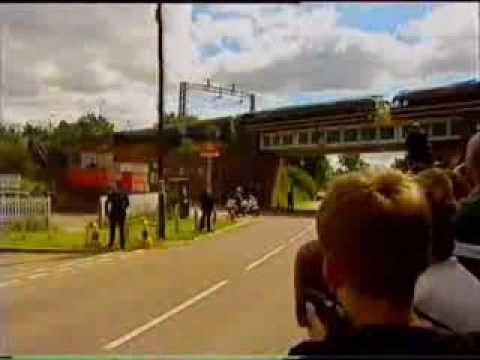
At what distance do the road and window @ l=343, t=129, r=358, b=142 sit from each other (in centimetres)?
132

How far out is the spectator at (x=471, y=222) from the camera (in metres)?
2.40

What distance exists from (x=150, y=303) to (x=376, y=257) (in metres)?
8.41

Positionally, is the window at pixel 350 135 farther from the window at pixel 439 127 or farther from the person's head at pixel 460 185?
the person's head at pixel 460 185

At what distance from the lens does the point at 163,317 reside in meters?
8.49

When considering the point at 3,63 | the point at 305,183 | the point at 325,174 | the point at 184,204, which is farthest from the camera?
the point at 184,204

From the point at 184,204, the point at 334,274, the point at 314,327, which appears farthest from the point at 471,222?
the point at 184,204

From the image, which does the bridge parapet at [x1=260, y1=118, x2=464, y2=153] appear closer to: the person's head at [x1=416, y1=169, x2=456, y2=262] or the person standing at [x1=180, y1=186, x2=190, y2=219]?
the person's head at [x1=416, y1=169, x2=456, y2=262]

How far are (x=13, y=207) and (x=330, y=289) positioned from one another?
73.9 ft

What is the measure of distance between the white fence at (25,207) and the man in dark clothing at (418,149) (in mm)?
20132

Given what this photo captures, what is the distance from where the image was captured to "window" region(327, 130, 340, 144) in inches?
203

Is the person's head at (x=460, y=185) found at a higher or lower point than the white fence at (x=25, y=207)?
higher

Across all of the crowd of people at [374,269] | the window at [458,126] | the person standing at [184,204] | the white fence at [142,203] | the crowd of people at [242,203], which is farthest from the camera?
the crowd of people at [242,203]

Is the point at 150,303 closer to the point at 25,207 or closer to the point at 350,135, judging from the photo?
the point at 350,135

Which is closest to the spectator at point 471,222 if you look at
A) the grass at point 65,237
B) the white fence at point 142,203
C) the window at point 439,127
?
the window at point 439,127
